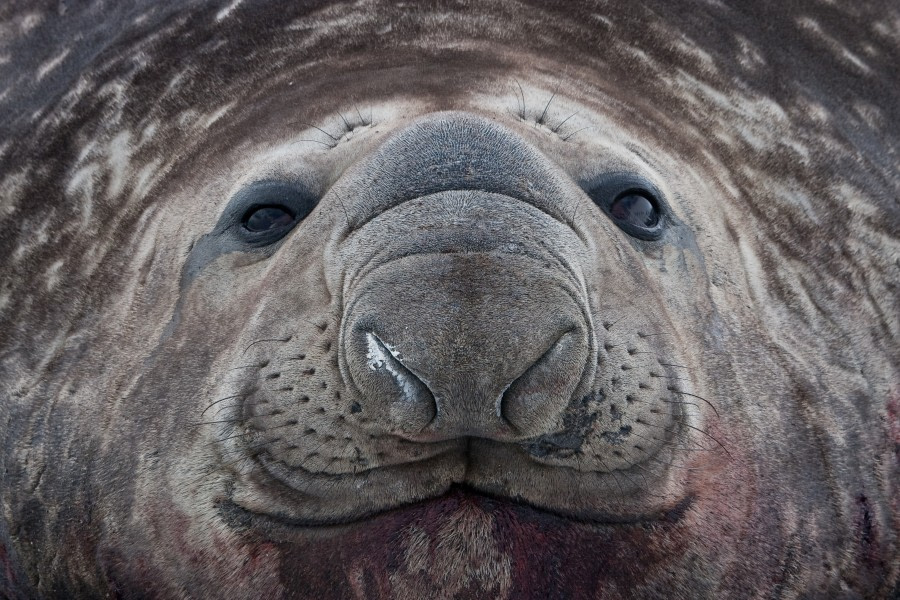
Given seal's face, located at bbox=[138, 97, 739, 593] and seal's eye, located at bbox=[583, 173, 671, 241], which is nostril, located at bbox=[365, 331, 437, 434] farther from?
seal's eye, located at bbox=[583, 173, 671, 241]

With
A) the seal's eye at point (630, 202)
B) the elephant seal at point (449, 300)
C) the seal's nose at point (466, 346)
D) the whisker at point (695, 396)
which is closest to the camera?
the seal's nose at point (466, 346)

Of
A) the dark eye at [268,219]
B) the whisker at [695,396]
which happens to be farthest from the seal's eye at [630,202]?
the dark eye at [268,219]

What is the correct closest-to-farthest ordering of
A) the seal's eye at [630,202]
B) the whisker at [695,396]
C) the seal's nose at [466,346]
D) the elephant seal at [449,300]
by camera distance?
the seal's nose at [466,346] → the elephant seal at [449,300] → the whisker at [695,396] → the seal's eye at [630,202]

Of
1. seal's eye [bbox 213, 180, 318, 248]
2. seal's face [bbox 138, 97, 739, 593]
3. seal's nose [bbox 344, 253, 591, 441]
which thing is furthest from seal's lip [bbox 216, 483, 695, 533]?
seal's eye [bbox 213, 180, 318, 248]

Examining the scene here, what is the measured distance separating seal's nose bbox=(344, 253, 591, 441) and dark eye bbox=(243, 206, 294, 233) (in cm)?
74

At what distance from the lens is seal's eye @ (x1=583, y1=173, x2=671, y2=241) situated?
2.77 m

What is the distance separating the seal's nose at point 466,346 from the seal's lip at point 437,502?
236 mm

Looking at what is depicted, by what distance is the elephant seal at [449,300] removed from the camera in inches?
88.3

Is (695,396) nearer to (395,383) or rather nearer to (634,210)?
(634,210)

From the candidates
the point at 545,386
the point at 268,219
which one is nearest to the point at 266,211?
the point at 268,219

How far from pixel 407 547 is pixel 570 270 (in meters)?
0.72

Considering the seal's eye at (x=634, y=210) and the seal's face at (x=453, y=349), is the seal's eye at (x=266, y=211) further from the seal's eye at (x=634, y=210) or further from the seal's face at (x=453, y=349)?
the seal's eye at (x=634, y=210)

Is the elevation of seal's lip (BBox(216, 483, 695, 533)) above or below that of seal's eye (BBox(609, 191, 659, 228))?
below

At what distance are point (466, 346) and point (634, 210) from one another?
3.16 feet
